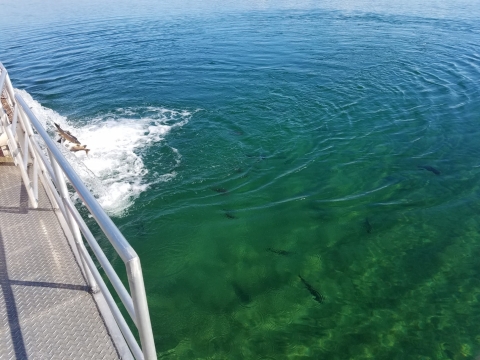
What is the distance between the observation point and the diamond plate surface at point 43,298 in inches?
126

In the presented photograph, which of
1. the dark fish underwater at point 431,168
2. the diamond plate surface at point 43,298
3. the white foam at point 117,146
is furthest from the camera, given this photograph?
the dark fish underwater at point 431,168

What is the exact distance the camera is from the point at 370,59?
20.5m

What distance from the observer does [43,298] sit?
363 cm

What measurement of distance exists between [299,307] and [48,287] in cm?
492

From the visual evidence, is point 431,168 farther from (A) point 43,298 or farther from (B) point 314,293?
(A) point 43,298

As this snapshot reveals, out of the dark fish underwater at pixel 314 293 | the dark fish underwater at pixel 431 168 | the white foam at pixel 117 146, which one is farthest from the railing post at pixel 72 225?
the dark fish underwater at pixel 431 168

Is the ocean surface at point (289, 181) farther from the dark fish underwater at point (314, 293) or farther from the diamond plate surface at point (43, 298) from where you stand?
the diamond plate surface at point (43, 298)

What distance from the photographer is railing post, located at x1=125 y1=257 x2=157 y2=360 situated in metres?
1.82

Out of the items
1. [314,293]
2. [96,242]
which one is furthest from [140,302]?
[314,293]

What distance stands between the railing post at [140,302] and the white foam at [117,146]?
7870mm

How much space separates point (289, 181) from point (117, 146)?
21.5ft

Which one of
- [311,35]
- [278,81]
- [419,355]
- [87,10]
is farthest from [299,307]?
[87,10]

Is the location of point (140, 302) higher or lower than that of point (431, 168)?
higher

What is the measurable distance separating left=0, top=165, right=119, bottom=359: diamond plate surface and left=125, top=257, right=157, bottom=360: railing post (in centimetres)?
123
